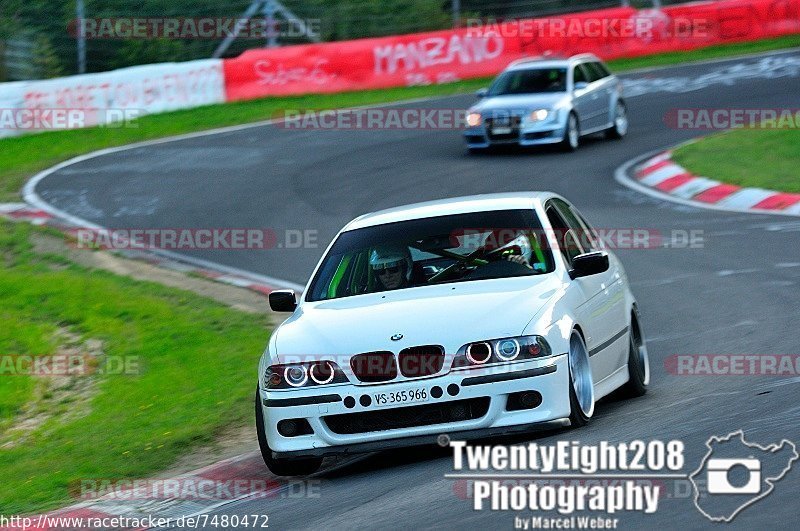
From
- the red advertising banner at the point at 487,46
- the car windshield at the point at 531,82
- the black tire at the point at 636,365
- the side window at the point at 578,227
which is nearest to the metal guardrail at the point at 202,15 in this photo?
the red advertising banner at the point at 487,46

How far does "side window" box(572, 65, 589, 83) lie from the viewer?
23794 millimetres

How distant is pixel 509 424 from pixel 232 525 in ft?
4.97

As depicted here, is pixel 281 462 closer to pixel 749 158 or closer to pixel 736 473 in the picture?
pixel 736 473

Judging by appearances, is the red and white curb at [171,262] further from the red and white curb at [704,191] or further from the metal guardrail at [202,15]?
the metal guardrail at [202,15]

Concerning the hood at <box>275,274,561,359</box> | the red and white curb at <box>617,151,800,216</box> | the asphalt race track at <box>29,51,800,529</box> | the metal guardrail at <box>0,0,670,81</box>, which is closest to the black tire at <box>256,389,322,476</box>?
the asphalt race track at <box>29,51,800,529</box>

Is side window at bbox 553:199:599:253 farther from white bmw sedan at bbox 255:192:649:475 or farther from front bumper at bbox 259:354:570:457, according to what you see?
front bumper at bbox 259:354:570:457

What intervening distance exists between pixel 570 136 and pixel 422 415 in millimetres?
15647

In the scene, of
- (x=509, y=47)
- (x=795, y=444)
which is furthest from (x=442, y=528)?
(x=509, y=47)

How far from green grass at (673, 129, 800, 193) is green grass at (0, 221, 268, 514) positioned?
25.5 ft

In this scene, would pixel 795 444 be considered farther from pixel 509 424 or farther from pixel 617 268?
pixel 617 268

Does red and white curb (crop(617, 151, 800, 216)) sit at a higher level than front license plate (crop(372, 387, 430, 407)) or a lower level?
lower

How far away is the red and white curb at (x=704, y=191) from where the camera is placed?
54.6ft

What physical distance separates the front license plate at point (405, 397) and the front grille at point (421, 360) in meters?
0.08

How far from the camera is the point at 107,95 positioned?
86.2 ft
